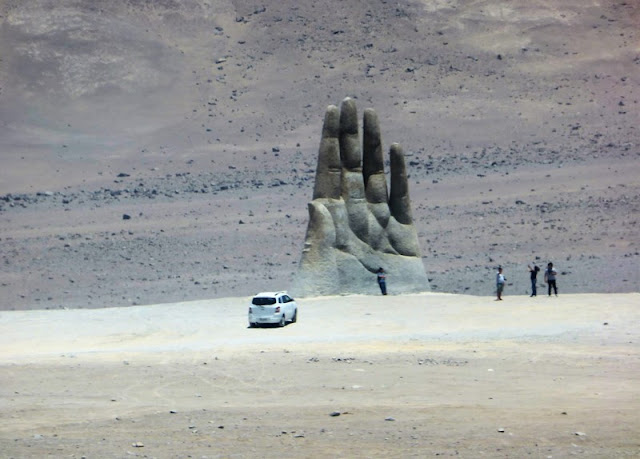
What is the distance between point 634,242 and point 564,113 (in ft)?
68.0

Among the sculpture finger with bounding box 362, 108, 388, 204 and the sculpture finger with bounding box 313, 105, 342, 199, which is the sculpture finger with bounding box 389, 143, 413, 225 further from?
the sculpture finger with bounding box 313, 105, 342, 199

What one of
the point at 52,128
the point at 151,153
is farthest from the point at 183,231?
the point at 52,128

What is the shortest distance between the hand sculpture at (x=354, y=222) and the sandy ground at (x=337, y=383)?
4.36 ft

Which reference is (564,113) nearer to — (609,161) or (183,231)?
(609,161)

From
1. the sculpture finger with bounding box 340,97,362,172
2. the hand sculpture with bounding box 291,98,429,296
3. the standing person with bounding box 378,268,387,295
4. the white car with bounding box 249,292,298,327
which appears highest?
the sculpture finger with bounding box 340,97,362,172

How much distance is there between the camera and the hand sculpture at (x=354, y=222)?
3353 centimetres

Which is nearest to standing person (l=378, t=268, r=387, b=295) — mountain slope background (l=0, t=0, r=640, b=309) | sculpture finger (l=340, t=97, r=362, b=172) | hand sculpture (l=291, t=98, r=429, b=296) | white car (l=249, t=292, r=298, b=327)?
hand sculpture (l=291, t=98, r=429, b=296)

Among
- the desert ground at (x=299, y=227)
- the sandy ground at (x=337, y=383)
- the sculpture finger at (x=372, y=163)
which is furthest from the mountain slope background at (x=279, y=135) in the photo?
the sandy ground at (x=337, y=383)

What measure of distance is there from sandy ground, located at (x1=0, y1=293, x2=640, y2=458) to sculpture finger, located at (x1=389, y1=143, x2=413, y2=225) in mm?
3827

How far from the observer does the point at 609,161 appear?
65812 millimetres

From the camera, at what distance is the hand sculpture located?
33.5 metres

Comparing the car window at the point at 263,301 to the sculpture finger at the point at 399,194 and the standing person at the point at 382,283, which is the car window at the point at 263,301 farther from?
the sculpture finger at the point at 399,194

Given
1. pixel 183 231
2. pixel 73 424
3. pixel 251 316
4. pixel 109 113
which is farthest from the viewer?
pixel 109 113

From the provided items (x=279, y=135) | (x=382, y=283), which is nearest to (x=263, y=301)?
(x=382, y=283)
